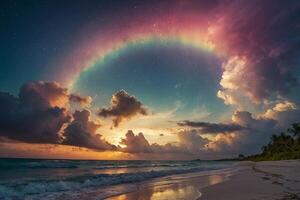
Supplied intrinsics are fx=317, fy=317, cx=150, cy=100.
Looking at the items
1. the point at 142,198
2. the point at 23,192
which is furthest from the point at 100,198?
the point at 23,192

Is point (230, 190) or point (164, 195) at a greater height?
point (230, 190)

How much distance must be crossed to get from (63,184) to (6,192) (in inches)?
193

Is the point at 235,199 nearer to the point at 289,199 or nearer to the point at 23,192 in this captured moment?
the point at 289,199

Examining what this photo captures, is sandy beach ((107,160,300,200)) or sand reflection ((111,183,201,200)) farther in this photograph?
sand reflection ((111,183,201,200))

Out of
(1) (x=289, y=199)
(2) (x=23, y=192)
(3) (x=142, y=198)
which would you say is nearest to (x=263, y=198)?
(1) (x=289, y=199)

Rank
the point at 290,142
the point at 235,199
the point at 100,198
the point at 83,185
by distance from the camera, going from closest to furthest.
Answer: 1. the point at 235,199
2. the point at 100,198
3. the point at 83,185
4. the point at 290,142

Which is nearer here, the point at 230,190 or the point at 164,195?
the point at 230,190

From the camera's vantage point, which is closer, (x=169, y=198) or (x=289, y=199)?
(x=289, y=199)

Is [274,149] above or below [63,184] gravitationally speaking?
above

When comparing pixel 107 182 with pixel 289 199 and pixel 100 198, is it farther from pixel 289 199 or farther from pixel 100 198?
pixel 289 199

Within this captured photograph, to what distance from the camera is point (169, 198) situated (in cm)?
1609

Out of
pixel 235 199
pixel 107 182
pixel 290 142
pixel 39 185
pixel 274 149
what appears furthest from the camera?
pixel 274 149

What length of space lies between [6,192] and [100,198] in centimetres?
722

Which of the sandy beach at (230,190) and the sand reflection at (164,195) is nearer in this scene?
the sandy beach at (230,190)
